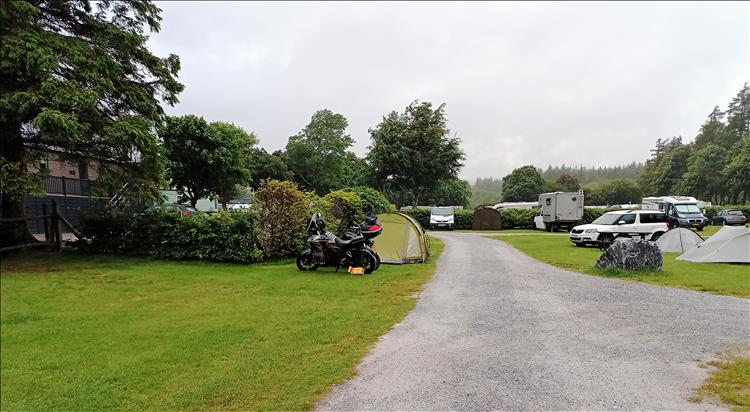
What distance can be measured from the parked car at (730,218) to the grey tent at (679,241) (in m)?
20.0

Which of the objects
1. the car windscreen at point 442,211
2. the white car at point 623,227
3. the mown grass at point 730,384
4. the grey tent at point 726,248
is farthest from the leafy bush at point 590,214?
the mown grass at point 730,384

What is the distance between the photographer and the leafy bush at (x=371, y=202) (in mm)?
15211

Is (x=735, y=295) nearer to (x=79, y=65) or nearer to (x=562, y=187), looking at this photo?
(x=79, y=65)

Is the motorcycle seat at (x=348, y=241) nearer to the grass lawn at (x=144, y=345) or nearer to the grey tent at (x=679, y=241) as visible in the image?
the grass lawn at (x=144, y=345)

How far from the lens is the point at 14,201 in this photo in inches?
167

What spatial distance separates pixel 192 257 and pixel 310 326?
18.6 ft

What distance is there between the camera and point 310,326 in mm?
5207

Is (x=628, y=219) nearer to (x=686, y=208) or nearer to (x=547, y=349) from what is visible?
(x=686, y=208)

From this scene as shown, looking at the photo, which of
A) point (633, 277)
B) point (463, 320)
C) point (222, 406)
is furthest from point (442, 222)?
point (222, 406)

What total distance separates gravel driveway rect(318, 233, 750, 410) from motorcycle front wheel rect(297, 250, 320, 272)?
2958 mm

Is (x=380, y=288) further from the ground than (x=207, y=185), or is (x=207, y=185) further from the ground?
(x=207, y=185)

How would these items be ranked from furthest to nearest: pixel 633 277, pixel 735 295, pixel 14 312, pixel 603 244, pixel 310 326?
pixel 603 244
pixel 633 277
pixel 735 295
pixel 310 326
pixel 14 312

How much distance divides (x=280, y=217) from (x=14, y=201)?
6934 millimetres

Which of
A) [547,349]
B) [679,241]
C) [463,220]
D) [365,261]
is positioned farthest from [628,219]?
[463,220]
